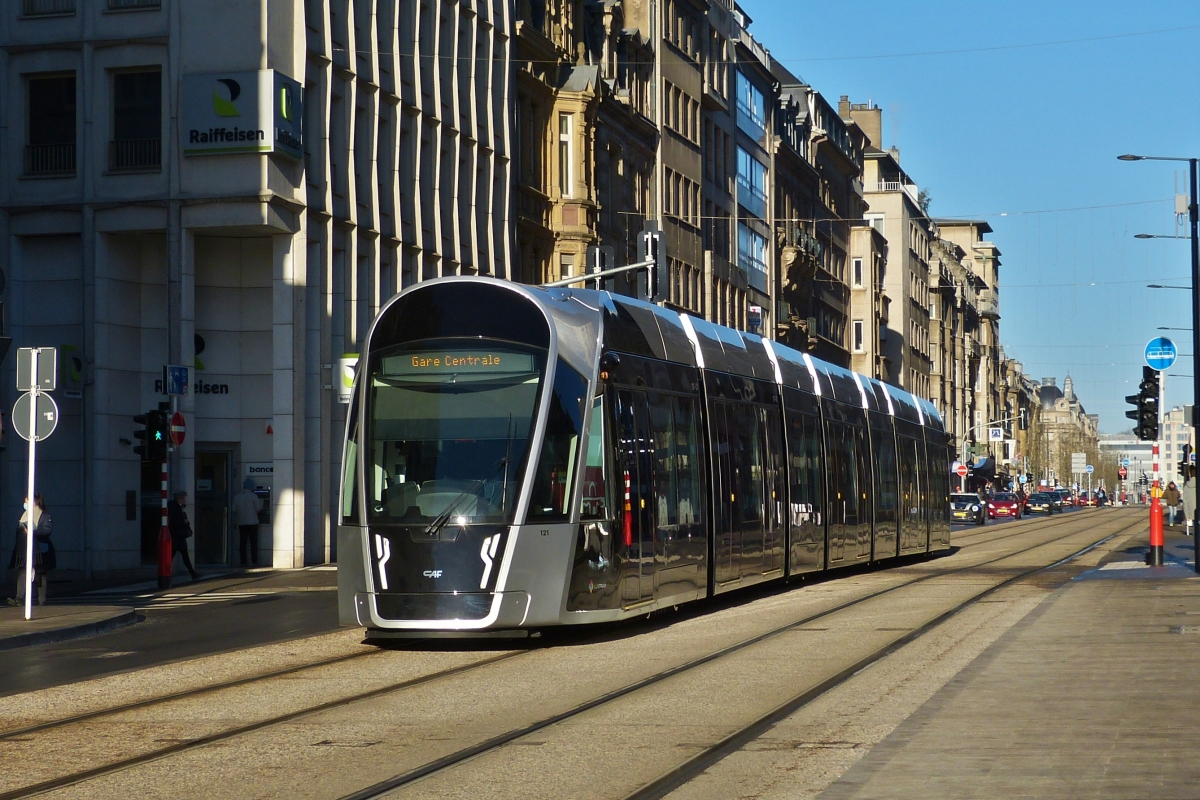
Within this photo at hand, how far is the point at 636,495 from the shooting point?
696 inches

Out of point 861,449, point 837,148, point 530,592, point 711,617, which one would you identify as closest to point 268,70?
point 861,449

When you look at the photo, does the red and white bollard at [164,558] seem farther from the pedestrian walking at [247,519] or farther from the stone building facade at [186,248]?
the pedestrian walking at [247,519]

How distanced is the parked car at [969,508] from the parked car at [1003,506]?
45.7 ft

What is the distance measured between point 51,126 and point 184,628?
19.6 metres

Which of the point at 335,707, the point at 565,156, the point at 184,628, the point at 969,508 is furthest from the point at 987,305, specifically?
the point at 335,707

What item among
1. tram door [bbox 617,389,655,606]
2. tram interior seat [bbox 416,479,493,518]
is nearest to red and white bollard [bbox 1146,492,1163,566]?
tram door [bbox 617,389,655,606]

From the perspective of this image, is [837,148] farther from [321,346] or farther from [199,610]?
[199,610]

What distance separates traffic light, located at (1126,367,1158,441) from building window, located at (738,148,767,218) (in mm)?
42401

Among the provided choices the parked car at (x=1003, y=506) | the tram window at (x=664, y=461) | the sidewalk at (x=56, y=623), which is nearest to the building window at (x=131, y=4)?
the sidewalk at (x=56, y=623)

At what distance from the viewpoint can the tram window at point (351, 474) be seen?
53.7ft

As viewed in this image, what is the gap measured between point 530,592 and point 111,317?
23436 millimetres

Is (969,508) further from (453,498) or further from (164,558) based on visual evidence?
(453,498)

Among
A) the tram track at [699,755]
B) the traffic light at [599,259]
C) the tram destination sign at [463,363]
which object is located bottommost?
the tram track at [699,755]

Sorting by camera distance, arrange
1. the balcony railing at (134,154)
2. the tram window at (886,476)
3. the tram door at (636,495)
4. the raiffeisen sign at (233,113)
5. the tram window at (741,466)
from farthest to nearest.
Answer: the balcony railing at (134,154), the raiffeisen sign at (233,113), the tram window at (886,476), the tram window at (741,466), the tram door at (636,495)
